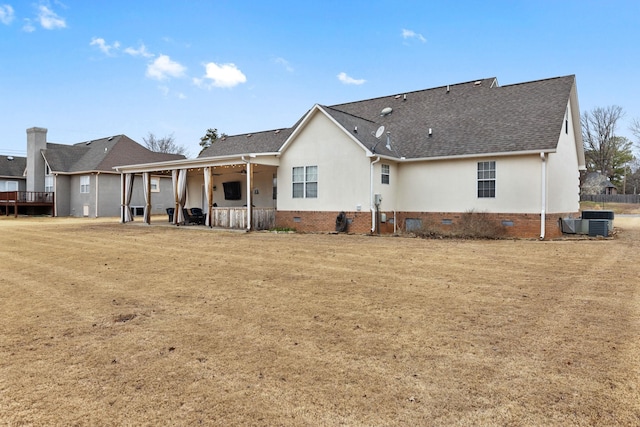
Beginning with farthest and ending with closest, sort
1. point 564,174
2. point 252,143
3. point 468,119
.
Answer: point 252,143 → point 468,119 → point 564,174

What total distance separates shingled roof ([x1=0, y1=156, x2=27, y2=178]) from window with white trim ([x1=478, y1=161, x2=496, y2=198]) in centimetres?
3962

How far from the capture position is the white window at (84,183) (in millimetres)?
30922

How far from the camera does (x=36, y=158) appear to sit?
3266cm

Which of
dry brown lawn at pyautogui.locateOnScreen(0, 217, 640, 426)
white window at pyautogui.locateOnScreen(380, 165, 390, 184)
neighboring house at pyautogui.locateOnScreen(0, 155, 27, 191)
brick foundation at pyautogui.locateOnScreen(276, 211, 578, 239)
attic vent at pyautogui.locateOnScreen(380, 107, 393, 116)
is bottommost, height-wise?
dry brown lawn at pyautogui.locateOnScreen(0, 217, 640, 426)

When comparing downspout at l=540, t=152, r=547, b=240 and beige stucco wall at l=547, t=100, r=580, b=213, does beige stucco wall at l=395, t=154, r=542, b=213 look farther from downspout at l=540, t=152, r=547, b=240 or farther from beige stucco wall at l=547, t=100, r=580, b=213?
beige stucco wall at l=547, t=100, r=580, b=213

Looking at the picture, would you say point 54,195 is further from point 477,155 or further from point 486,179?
point 486,179

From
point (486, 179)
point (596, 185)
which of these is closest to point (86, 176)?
point (486, 179)

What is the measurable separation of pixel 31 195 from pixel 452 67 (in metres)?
34.3

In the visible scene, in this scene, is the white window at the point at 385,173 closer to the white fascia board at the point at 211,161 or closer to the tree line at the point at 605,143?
the white fascia board at the point at 211,161

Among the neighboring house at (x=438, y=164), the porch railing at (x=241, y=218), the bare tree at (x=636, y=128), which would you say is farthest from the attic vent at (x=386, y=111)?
the bare tree at (x=636, y=128)

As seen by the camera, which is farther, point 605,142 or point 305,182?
point 605,142

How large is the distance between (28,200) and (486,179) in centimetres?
3416

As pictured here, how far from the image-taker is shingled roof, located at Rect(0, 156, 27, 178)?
35.4m

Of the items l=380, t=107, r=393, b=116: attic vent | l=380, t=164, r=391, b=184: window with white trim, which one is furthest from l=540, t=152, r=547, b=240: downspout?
l=380, t=107, r=393, b=116: attic vent
